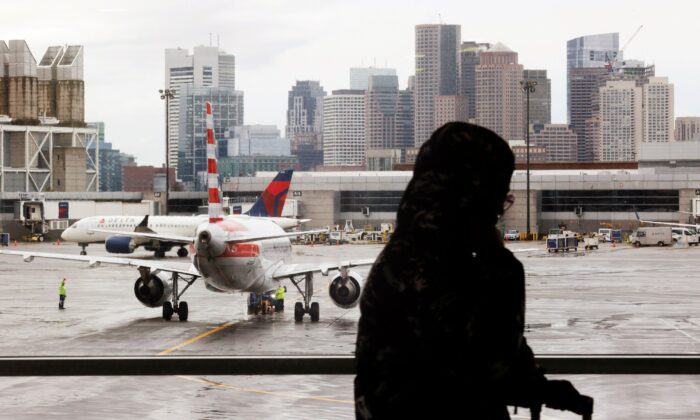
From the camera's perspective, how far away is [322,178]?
15900cm

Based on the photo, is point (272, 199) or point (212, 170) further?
point (272, 199)

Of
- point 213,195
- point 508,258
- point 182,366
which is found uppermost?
point 213,195

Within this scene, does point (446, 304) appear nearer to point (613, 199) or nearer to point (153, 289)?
point (153, 289)

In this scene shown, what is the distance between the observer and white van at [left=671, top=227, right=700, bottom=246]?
117688 mm

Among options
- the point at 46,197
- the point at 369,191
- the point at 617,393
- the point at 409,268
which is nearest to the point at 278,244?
the point at 617,393

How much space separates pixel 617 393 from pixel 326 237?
115 m

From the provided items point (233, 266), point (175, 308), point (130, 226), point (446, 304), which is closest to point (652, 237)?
point (130, 226)

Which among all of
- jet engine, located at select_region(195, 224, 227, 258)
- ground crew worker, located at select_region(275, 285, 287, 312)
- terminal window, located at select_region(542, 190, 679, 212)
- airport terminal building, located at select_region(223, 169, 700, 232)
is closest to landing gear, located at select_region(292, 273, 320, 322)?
ground crew worker, located at select_region(275, 285, 287, 312)

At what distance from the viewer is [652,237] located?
116m

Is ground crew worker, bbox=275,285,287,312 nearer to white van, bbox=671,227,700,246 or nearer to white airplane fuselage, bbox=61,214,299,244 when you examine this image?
white airplane fuselage, bbox=61,214,299,244

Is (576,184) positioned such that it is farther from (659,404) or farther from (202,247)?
(659,404)

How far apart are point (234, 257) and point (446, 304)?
3061cm

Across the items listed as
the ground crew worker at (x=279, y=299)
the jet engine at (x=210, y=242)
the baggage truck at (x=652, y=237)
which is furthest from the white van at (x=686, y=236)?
the jet engine at (x=210, y=242)

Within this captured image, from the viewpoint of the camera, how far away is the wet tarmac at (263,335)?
1477 centimetres
